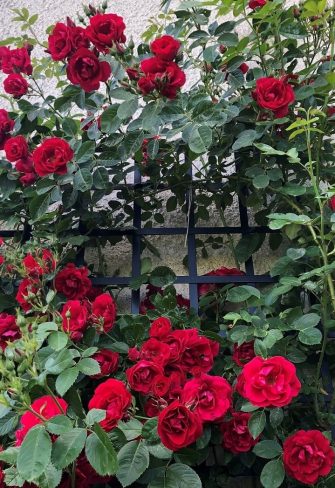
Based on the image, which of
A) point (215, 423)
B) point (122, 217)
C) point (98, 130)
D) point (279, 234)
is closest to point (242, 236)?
point (279, 234)

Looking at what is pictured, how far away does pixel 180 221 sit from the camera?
220 centimetres

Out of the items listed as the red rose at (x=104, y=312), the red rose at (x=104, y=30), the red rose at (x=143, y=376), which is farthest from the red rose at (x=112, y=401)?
the red rose at (x=104, y=30)

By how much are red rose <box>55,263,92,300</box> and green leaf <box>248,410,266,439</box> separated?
24.2 inches

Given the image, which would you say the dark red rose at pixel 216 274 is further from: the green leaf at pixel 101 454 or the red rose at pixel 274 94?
the green leaf at pixel 101 454

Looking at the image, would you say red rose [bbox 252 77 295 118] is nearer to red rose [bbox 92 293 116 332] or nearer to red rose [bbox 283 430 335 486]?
red rose [bbox 92 293 116 332]

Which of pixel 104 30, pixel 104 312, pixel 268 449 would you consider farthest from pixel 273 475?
pixel 104 30

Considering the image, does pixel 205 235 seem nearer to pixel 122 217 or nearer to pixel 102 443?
pixel 122 217

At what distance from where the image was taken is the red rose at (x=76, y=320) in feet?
5.09

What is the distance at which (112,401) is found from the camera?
4.30 feet

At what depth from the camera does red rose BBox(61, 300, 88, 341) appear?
1.55 meters

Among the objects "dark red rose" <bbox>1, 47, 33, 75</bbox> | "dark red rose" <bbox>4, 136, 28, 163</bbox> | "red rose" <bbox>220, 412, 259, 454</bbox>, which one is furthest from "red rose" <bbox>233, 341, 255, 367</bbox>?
"dark red rose" <bbox>1, 47, 33, 75</bbox>

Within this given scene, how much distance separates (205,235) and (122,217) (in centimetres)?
31

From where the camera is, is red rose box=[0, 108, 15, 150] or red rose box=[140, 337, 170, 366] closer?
red rose box=[140, 337, 170, 366]

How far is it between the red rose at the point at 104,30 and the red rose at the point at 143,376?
915 millimetres
